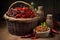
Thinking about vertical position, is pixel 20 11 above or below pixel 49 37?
above

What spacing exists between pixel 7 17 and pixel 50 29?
1.43 ft

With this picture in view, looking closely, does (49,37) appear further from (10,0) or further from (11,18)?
(10,0)

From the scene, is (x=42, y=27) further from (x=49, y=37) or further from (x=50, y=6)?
(x=50, y=6)

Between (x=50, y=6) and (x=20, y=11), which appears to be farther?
(x=50, y=6)

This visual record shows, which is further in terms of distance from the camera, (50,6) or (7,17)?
(50,6)

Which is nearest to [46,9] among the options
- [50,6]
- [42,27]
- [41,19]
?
[50,6]

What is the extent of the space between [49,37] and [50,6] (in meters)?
0.59

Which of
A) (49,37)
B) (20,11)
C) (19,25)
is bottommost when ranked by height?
(49,37)

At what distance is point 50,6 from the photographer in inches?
79.7

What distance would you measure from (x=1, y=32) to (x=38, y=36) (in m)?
0.43

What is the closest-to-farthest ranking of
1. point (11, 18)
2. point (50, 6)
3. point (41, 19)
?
1. point (11, 18)
2. point (41, 19)
3. point (50, 6)

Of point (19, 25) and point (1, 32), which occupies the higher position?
point (19, 25)

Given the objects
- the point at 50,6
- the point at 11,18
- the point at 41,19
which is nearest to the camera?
the point at 11,18

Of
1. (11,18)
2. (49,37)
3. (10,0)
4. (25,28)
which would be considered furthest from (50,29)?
(10,0)
